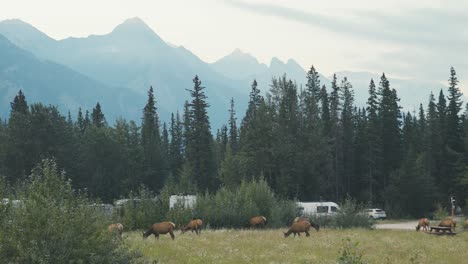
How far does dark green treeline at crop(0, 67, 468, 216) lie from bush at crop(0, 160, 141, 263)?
60.6m

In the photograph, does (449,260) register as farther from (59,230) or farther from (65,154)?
(65,154)

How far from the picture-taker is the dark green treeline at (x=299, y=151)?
78500 mm

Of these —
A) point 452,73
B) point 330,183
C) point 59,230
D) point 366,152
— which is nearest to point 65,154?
point 330,183

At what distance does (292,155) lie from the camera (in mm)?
79000

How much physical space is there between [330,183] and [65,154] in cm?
4431

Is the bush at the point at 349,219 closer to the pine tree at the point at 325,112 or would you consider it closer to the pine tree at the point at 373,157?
the pine tree at the point at 373,157

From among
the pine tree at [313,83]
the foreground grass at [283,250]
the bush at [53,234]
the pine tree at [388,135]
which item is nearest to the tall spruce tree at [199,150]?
the pine tree at [313,83]

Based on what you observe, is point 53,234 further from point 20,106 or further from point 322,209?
point 20,106

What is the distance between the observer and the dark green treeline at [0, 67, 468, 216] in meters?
78.5

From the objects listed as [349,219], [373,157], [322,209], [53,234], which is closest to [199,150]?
[373,157]

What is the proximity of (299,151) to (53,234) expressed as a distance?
67.9 metres

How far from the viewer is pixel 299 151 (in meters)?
79.7

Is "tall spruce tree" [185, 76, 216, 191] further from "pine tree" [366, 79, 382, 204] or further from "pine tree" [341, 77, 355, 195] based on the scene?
"pine tree" [366, 79, 382, 204]

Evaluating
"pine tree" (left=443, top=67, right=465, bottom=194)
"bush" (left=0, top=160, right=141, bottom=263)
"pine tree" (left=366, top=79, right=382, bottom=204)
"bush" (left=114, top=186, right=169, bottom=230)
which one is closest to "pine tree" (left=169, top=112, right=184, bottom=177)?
"pine tree" (left=366, top=79, right=382, bottom=204)
